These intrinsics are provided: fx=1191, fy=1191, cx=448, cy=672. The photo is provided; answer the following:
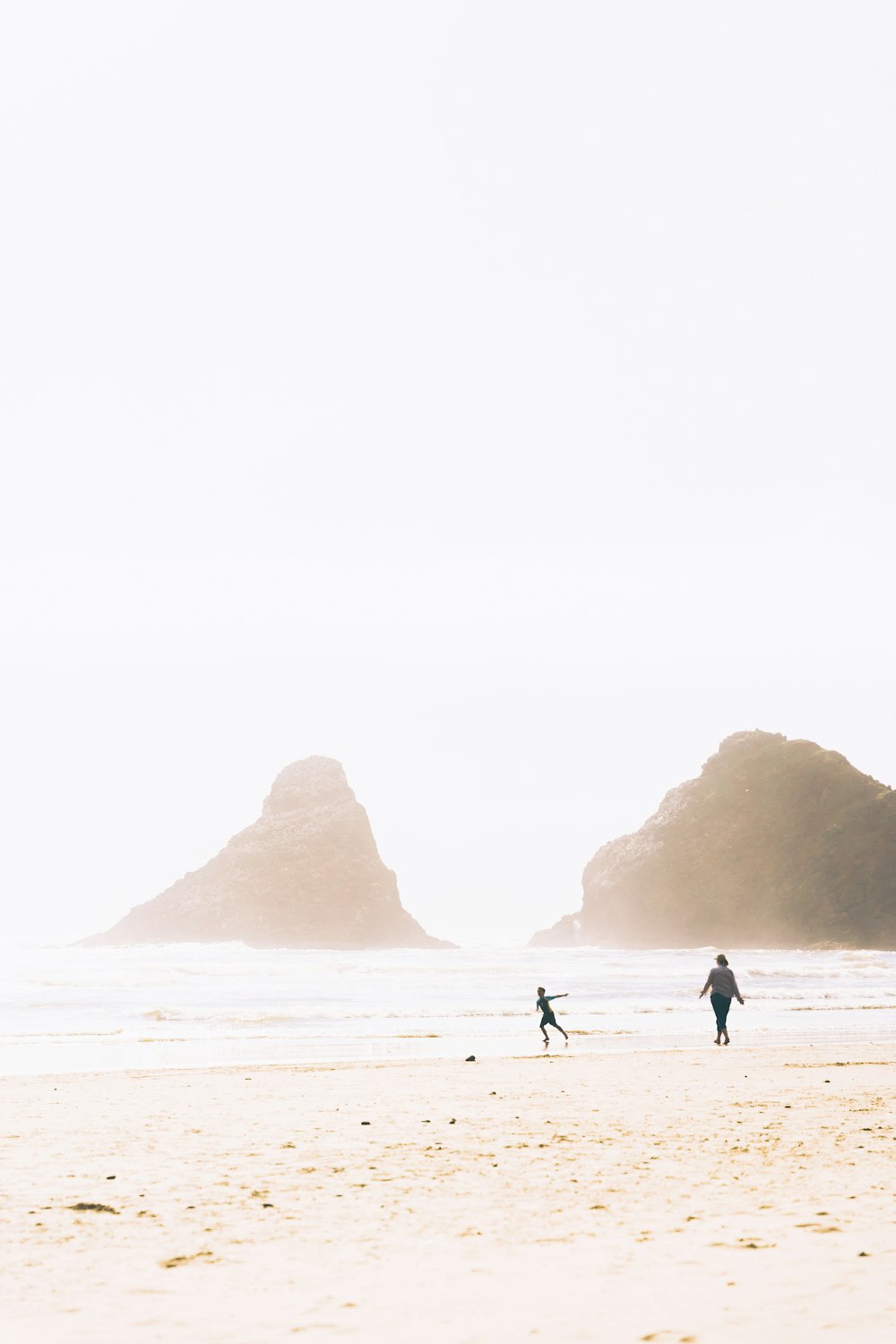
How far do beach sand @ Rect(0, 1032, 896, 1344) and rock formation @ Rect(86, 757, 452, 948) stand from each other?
4697 inches

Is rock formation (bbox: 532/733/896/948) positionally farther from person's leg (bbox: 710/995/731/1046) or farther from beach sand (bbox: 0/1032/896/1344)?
beach sand (bbox: 0/1032/896/1344)

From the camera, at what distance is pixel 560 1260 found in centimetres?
668

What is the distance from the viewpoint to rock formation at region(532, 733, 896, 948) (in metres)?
114

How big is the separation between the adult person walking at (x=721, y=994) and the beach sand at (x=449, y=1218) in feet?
33.1

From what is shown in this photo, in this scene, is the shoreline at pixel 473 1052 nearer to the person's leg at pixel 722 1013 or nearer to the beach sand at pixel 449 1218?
the person's leg at pixel 722 1013

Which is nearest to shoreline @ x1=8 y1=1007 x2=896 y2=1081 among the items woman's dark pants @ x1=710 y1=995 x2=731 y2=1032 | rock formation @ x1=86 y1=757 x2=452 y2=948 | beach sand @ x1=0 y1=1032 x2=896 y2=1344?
woman's dark pants @ x1=710 y1=995 x2=731 y2=1032

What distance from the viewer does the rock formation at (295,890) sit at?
134 meters

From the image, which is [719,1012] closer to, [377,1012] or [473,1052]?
[473,1052]

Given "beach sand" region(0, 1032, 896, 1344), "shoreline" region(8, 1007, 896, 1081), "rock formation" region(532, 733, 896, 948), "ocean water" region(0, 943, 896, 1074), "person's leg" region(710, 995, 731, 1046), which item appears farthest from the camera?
"rock formation" region(532, 733, 896, 948)

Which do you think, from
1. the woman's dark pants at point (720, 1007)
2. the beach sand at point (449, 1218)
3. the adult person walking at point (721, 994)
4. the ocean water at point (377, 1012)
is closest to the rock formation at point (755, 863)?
the ocean water at point (377, 1012)

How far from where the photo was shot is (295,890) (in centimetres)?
13650

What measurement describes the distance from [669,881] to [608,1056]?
4123 inches

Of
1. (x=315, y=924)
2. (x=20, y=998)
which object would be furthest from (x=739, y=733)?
(x=20, y=998)

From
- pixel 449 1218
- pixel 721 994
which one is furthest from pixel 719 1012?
pixel 449 1218
